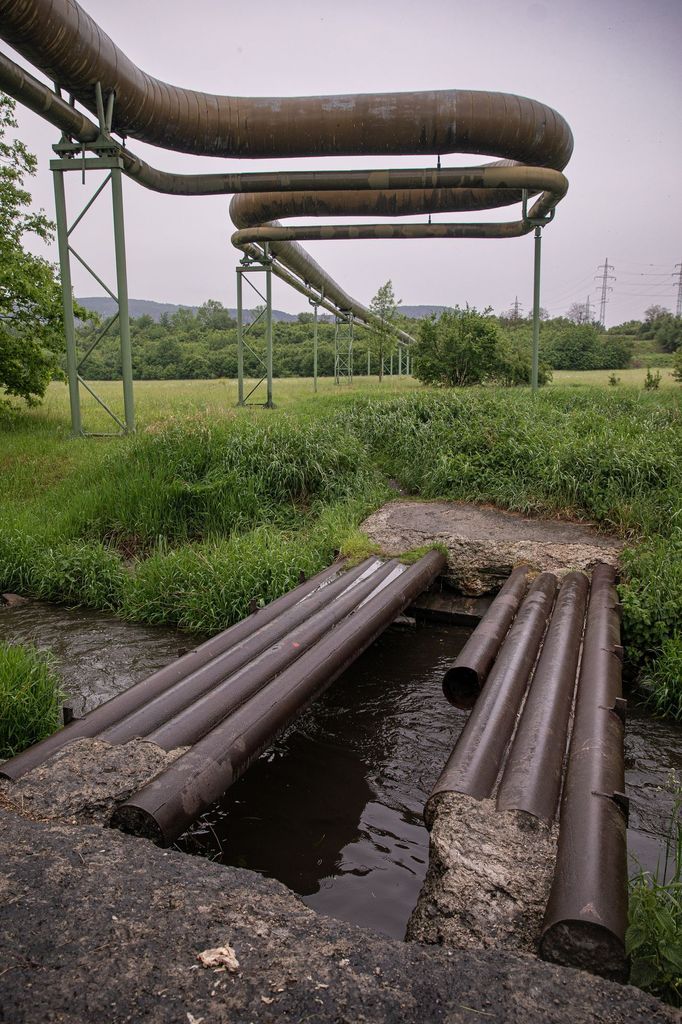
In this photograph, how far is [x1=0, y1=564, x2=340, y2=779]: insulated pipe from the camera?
10.6 ft

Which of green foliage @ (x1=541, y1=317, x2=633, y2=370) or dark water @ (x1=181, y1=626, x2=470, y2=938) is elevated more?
green foliage @ (x1=541, y1=317, x2=633, y2=370)

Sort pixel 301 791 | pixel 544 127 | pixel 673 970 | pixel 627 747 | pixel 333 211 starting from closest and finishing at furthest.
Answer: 1. pixel 673 970
2. pixel 301 791
3. pixel 627 747
4. pixel 544 127
5. pixel 333 211

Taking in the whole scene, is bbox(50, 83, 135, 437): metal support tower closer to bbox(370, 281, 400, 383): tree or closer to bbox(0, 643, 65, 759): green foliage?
bbox(0, 643, 65, 759): green foliage

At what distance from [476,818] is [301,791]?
130cm

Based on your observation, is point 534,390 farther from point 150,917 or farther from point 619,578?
point 150,917

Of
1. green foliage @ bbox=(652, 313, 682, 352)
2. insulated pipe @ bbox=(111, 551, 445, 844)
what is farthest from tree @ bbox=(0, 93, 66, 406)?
green foliage @ bbox=(652, 313, 682, 352)

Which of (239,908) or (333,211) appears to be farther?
(333,211)

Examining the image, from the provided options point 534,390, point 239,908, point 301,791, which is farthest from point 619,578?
point 534,390

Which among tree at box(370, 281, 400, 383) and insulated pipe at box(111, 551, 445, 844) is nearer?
insulated pipe at box(111, 551, 445, 844)

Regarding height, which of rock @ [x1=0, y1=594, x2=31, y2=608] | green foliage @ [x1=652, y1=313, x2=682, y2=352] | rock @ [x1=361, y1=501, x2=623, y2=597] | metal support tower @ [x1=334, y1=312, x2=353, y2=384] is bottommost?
rock @ [x1=0, y1=594, x2=31, y2=608]

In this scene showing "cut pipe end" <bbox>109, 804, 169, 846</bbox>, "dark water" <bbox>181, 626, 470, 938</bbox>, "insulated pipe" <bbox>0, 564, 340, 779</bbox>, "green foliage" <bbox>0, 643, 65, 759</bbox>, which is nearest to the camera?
"cut pipe end" <bbox>109, 804, 169, 846</bbox>

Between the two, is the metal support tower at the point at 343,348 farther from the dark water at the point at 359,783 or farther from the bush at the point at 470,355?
the dark water at the point at 359,783

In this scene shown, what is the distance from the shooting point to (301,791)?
3822mm

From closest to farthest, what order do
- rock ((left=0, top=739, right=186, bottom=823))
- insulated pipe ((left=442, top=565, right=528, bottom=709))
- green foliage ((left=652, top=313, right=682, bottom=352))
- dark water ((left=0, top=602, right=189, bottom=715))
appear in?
rock ((left=0, top=739, right=186, bottom=823)) → insulated pipe ((left=442, top=565, right=528, bottom=709)) → dark water ((left=0, top=602, right=189, bottom=715)) → green foliage ((left=652, top=313, right=682, bottom=352))
